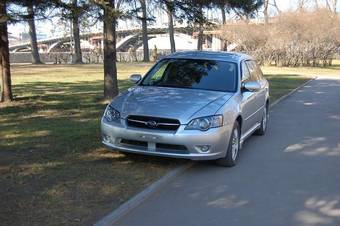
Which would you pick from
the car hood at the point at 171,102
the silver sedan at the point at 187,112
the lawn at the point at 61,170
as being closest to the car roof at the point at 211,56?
the silver sedan at the point at 187,112

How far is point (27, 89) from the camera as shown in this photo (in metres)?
19.0

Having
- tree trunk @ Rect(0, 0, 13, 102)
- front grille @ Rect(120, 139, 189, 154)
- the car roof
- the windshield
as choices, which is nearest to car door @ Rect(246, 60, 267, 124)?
the car roof

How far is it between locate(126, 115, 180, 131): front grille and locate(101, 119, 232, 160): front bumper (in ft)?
0.25

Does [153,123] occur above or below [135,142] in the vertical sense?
above

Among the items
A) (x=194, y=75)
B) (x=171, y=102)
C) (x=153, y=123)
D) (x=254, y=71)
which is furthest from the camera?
(x=254, y=71)

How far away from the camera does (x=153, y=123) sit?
7535 mm

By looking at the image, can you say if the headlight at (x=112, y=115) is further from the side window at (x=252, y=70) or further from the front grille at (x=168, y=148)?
the side window at (x=252, y=70)

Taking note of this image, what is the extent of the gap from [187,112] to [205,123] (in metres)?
0.29

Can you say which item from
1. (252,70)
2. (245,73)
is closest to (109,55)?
(252,70)

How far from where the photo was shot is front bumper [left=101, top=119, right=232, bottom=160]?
7.41 m

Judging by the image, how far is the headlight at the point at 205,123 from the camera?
7.48 meters

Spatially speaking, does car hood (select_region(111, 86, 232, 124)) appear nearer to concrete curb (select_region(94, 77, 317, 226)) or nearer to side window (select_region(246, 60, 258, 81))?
concrete curb (select_region(94, 77, 317, 226))

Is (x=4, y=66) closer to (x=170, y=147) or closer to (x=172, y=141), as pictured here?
(x=170, y=147)

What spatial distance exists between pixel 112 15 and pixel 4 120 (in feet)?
10.1
